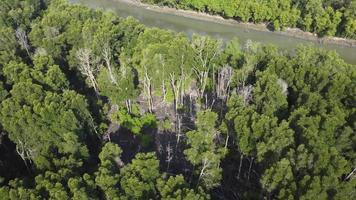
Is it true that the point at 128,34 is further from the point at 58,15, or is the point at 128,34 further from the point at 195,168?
the point at 195,168

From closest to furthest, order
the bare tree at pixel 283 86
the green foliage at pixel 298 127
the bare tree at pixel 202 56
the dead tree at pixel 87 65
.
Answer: the green foliage at pixel 298 127, the bare tree at pixel 283 86, the dead tree at pixel 87 65, the bare tree at pixel 202 56

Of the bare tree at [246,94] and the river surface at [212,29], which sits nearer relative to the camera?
the bare tree at [246,94]

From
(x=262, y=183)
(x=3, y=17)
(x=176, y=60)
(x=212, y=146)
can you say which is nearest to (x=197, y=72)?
(x=176, y=60)

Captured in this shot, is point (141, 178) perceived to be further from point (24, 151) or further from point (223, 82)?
point (223, 82)

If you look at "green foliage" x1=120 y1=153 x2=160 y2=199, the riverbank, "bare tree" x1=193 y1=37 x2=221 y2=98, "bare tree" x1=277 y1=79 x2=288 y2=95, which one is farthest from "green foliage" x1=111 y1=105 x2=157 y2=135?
the riverbank

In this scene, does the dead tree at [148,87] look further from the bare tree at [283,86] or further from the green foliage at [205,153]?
the bare tree at [283,86]

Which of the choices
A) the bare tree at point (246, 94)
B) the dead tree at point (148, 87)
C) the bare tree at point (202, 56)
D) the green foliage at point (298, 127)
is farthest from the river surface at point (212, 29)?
the bare tree at point (246, 94)
